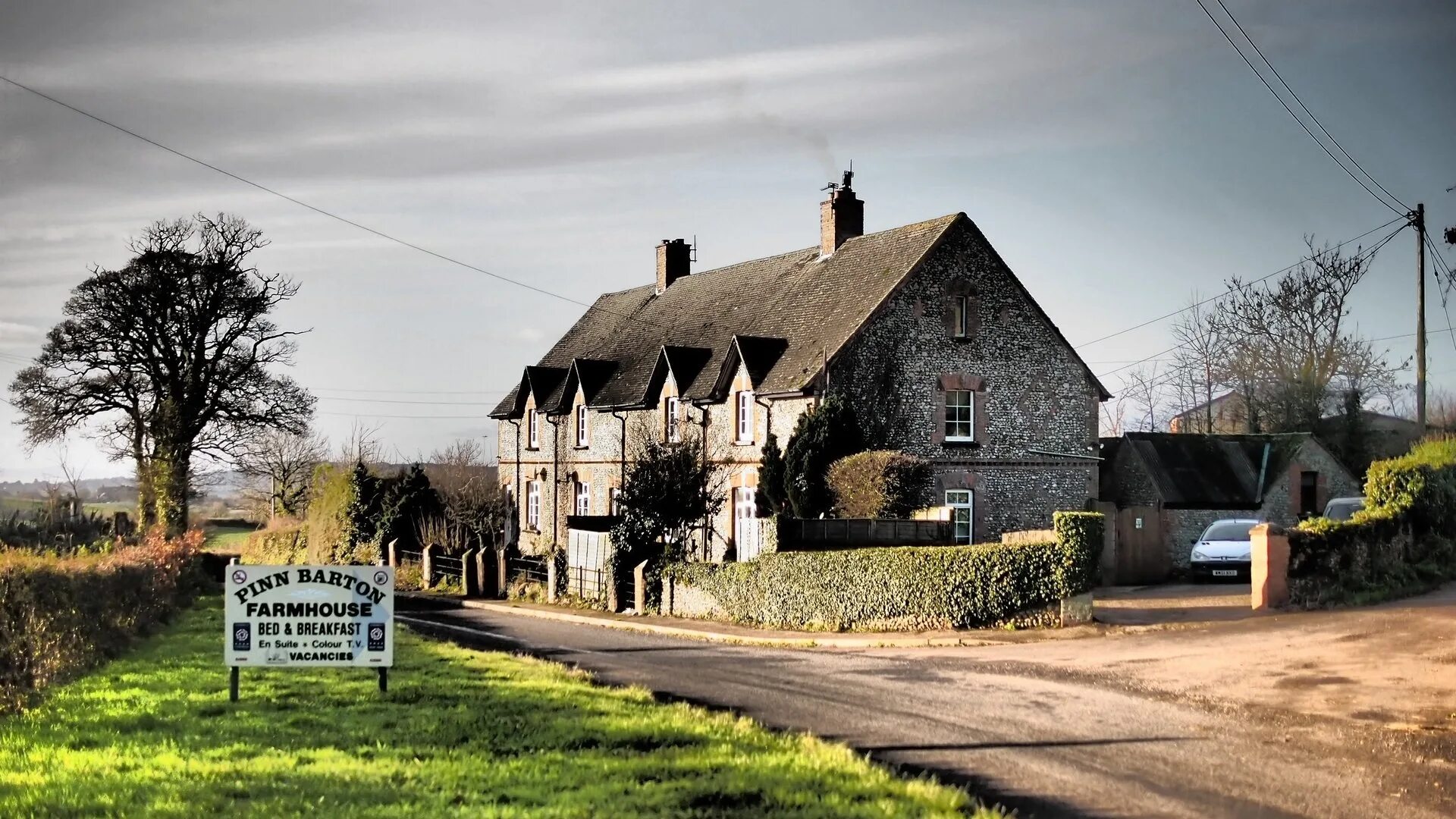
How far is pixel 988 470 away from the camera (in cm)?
3300

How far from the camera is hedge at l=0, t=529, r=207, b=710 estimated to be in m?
14.4

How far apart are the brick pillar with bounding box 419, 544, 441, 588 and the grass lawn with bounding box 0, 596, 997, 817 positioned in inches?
1040

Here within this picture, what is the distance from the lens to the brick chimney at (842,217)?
39.6m

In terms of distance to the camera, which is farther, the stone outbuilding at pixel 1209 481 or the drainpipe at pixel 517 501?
the drainpipe at pixel 517 501

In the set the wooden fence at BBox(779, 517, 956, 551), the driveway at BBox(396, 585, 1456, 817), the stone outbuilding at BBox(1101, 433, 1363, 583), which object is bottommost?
the driveway at BBox(396, 585, 1456, 817)

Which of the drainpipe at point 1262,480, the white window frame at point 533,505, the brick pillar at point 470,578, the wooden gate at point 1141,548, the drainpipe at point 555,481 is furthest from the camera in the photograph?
the white window frame at point 533,505

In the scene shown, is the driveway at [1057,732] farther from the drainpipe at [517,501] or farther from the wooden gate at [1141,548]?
the drainpipe at [517,501]

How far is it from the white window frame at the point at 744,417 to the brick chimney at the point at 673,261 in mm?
15035

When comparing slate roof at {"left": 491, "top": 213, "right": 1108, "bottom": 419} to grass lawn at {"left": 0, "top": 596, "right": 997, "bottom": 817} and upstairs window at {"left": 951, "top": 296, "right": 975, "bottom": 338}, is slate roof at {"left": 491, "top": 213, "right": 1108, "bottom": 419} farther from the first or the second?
grass lawn at {"left": 0, "top": 596, "right": 997, "bottom": 817}

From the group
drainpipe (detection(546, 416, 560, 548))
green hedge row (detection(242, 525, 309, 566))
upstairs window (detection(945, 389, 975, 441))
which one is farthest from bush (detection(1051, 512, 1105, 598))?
green hedge row (detection(242, 525, 309, 566))

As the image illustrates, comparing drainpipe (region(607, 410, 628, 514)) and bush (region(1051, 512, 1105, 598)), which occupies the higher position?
drainpipe (region(607, 410, 628, 514))

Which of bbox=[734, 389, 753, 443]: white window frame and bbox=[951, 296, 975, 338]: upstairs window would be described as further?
bbox=[734, 389, 753, 443]: white window frame

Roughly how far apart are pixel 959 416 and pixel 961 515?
2661 millimetres

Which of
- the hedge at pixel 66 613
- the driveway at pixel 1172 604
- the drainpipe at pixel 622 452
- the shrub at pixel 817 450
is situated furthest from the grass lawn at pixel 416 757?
the drainpipe at pixel 622 452
